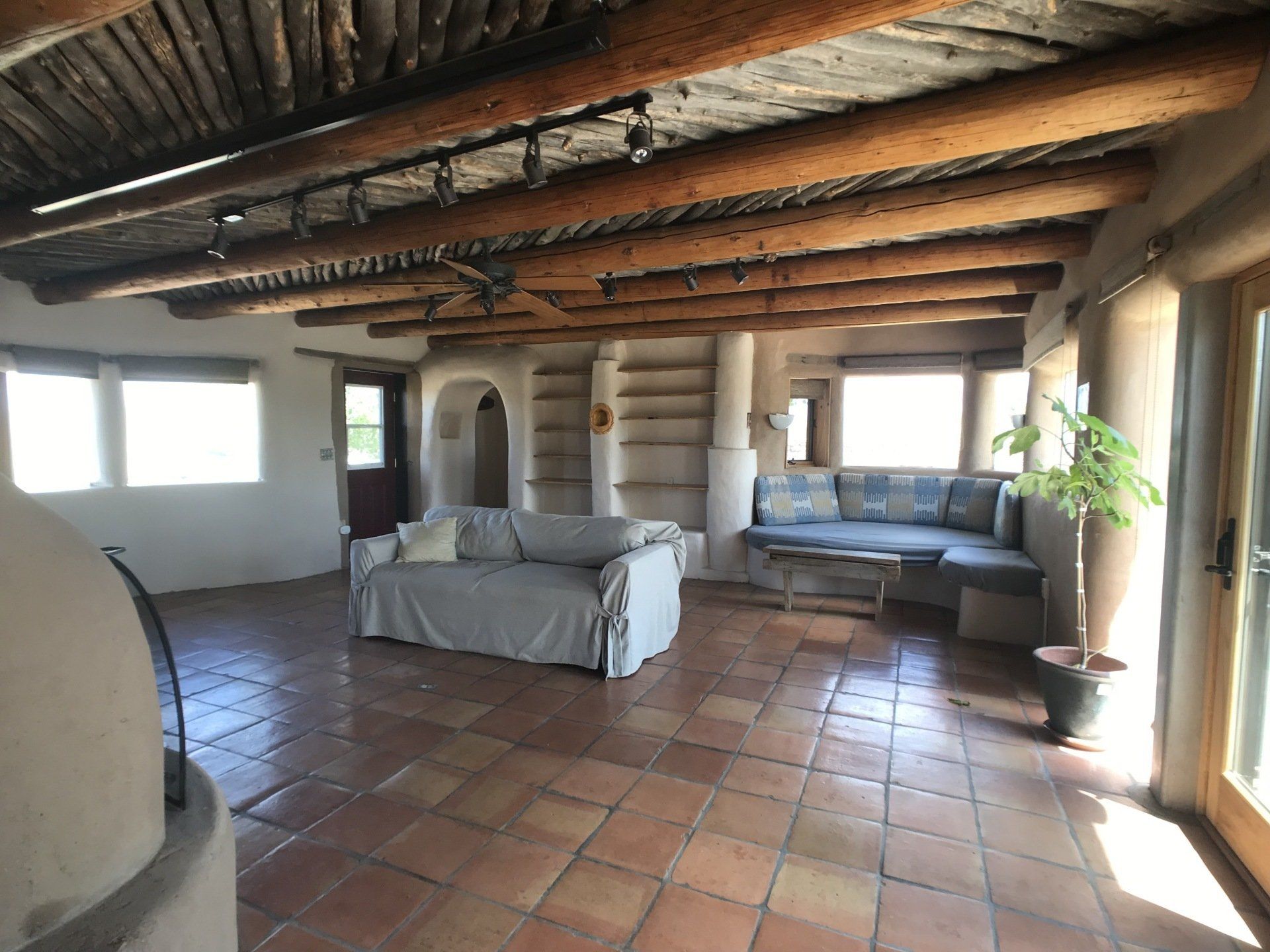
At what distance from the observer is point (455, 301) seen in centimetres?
418

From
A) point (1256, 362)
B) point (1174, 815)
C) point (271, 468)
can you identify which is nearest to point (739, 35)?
point (1256, 362)

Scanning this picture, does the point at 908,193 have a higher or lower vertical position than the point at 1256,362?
higher

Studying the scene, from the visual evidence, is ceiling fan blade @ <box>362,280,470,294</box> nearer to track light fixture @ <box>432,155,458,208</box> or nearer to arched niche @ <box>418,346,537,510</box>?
track light fixture @ <box>432,155,458,208</box>

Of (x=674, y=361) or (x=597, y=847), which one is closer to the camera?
(x=597, y=847)

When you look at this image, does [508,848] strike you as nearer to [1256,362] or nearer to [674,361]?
[1256,362]

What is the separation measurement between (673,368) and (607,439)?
1022 mm

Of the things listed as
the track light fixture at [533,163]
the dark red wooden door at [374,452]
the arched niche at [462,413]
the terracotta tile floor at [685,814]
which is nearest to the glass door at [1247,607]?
the terracotta tile floor at [685,814]

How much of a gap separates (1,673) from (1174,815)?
355cm

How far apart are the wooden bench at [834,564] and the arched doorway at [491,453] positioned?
4.63 meters

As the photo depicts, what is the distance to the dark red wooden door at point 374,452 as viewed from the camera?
722cm

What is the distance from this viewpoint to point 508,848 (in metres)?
2.25

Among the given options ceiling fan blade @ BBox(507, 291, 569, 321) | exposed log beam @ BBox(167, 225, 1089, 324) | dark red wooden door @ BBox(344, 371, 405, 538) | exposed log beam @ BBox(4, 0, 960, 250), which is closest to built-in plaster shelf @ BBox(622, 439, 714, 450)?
exposed log beam @ BBox(167, 225, 1089, 324)

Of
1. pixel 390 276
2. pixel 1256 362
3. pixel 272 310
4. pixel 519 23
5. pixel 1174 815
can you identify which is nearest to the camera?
pixel 519 23

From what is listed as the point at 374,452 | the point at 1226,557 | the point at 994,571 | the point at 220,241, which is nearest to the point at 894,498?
the point at 994,571
